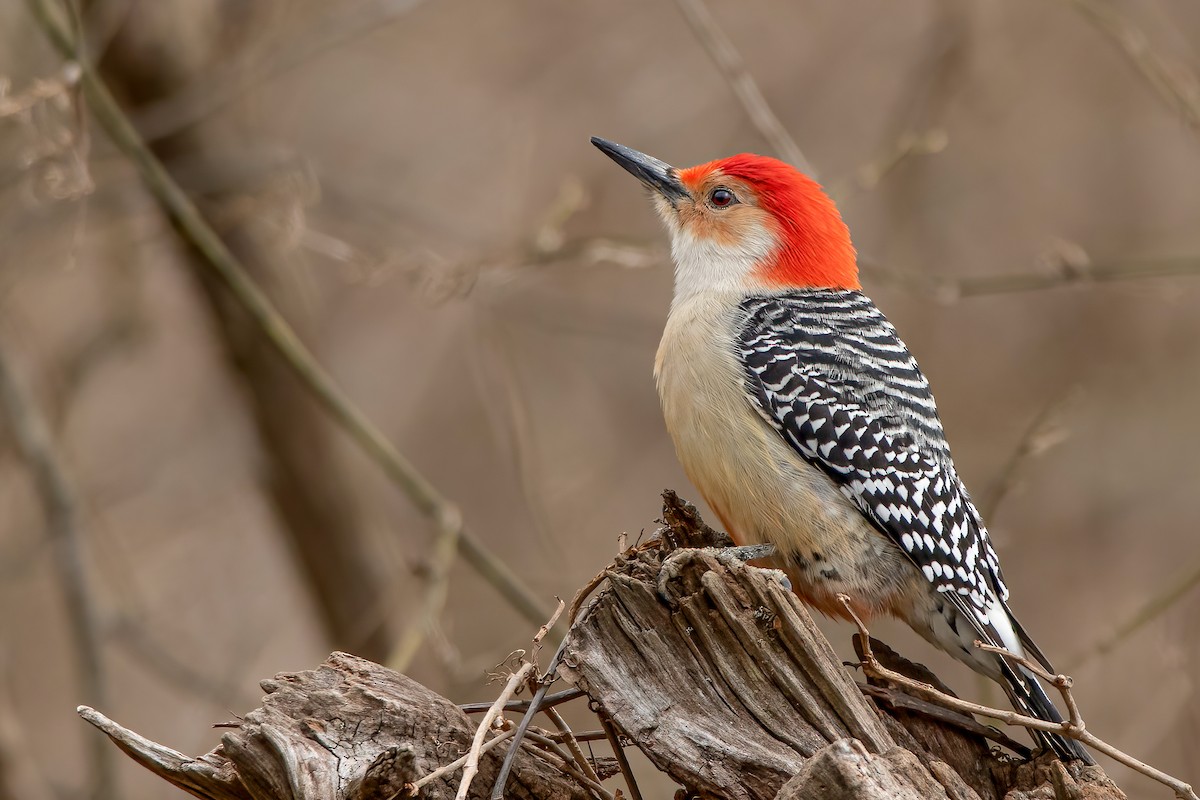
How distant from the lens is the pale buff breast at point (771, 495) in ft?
15.7

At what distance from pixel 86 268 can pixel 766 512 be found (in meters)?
6.17

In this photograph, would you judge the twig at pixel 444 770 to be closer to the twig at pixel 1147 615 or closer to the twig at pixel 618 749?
the twig at pixel 618 749

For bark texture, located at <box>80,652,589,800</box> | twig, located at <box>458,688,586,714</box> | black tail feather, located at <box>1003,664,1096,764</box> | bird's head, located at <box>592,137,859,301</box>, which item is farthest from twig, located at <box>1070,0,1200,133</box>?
bark texture, located at <box>80,652,589,800</box>

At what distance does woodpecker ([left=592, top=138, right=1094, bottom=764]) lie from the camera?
4801mm

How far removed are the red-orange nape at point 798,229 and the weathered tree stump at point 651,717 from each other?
233cm

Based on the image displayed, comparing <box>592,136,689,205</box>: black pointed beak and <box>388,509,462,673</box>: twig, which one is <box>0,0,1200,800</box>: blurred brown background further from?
<box>388,509,462,673</box>: twig

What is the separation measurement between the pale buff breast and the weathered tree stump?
1006 mm

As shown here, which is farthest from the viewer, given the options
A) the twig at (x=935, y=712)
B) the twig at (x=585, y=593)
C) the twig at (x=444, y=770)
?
the twig at (x=935, y=712)

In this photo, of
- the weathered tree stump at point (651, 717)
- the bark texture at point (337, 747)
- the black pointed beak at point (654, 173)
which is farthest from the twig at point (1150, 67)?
the bark texture at point (337, 747)

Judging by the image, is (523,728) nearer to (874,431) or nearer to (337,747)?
(337,747)

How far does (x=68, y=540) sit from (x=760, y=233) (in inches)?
144

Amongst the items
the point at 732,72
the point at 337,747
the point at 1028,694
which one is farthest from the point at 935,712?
the point at 732,72

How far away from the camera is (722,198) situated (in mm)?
6098

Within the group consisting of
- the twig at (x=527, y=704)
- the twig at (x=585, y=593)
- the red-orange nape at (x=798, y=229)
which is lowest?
the twig at (x=527, y=704)
